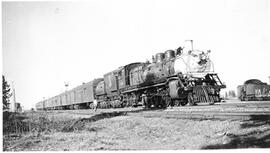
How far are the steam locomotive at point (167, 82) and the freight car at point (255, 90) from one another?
10919mm

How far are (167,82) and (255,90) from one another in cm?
1258

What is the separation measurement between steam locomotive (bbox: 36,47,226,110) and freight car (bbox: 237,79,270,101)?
10919 millimetres

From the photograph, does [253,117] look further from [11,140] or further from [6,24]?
[6,24]

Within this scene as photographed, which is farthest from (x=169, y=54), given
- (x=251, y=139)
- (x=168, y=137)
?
(x=251, y=139)

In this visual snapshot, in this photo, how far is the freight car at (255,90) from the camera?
854 inches

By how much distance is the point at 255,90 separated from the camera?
22016mm

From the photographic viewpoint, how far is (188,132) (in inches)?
262

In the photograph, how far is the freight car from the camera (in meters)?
21.7

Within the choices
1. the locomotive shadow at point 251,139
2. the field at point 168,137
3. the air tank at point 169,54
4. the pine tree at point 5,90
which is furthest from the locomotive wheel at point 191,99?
the pine tree at point 5,90

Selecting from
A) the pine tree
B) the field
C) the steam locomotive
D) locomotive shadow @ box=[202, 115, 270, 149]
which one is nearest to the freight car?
the steam locomotive

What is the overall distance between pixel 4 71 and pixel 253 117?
8015 millimetres

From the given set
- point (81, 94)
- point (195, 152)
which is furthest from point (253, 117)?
point (81, 94)

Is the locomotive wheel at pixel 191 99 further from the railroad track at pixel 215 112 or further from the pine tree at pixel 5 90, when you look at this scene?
the pine tree at pixel 5 90

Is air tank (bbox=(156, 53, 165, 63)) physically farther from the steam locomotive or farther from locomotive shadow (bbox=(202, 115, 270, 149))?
locomotive shadow (bbox=(202, 115, 270, 149))
